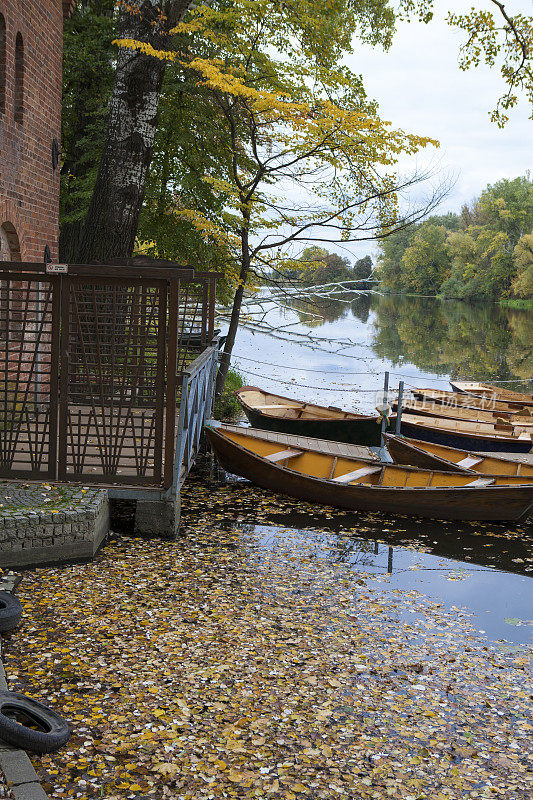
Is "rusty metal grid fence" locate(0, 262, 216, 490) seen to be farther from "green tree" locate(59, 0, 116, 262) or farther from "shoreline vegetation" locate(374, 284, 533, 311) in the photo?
"shoreline vegetation" locate(374, 284, 533, 311)

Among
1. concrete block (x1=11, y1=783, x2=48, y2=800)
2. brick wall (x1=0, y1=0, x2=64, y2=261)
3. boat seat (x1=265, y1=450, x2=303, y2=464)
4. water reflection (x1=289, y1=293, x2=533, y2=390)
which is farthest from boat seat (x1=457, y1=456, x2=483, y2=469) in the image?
concrete block (x1=11, y1=783, x2=48, y2=800)

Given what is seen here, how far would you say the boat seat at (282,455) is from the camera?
37.2 ft

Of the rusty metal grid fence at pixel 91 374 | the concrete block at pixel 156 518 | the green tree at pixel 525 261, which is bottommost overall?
the concrete block at pixel 156 518

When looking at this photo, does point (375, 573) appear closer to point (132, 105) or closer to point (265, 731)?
point (265, 731)

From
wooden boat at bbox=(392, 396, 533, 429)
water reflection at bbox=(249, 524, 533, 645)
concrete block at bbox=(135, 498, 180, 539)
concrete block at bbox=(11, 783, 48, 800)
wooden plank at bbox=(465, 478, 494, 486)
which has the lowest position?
water reflection at bbox=(249, 524, 533, 645)

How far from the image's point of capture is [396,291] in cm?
10012

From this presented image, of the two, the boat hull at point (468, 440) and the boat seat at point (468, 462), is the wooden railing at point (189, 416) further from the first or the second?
A: the boat hull at point (468, 440)

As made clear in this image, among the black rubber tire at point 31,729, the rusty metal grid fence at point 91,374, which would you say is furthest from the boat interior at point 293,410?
the black rubber tire at point 31,729

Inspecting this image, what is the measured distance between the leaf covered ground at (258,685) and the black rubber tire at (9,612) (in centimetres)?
10

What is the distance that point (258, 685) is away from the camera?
5.37 metres

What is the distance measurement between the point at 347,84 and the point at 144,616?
1180 cm

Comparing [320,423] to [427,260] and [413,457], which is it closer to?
[413,457]

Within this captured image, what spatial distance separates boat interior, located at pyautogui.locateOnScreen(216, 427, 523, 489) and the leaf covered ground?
298cm

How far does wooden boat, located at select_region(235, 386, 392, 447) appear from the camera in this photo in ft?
47.1
